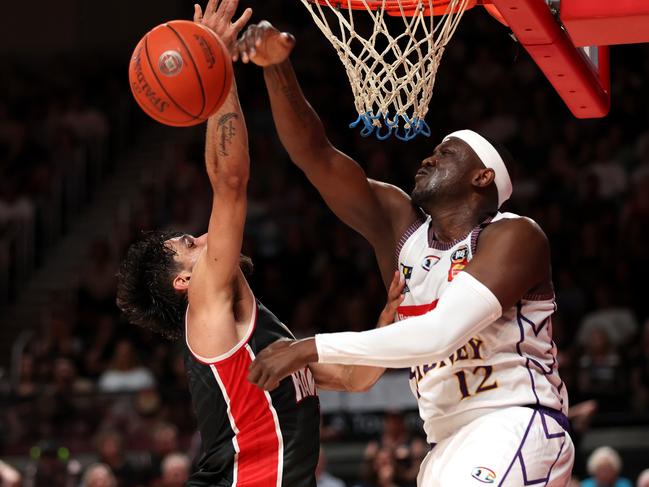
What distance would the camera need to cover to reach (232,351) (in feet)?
13.1

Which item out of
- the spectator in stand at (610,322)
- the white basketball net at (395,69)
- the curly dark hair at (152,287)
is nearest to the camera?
the curly dark hair at (152,287)

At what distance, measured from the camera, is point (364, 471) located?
8.03 m

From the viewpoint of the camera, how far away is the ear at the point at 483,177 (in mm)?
4172

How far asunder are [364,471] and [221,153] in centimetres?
453

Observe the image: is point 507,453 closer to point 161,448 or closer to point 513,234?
point 513,234

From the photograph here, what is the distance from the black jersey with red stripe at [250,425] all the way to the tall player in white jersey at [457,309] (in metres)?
→ 0.35

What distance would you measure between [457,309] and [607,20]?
1.22m

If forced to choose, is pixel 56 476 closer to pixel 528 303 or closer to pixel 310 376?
pixel 310 376

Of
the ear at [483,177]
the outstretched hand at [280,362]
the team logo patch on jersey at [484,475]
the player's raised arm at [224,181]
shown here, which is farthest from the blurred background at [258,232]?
the outstretched hand at [280,362]

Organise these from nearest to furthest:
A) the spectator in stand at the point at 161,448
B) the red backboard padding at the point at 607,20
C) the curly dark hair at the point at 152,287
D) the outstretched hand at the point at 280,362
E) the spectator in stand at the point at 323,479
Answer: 1. the outstretched hand at the point at 280,362
2. the red backboard padding at the point at 607,20
3. the curly dark hair at the point at 152,287
4. the spectator in stand at the point at 323,479
5. the spectator in stand at the point at 161,448

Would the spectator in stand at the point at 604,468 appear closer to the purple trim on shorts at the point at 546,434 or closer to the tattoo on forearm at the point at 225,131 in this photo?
the purple trim on shorts at the point at 546,434

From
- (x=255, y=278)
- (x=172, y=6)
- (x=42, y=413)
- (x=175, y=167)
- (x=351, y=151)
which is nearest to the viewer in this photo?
(x=42, y=413)

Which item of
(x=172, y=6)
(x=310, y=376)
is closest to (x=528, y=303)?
(x=310, y=376)

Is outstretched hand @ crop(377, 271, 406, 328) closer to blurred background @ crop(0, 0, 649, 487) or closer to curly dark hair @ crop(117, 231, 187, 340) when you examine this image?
curly dark hair @ crop(117, 231, 187, 340)
